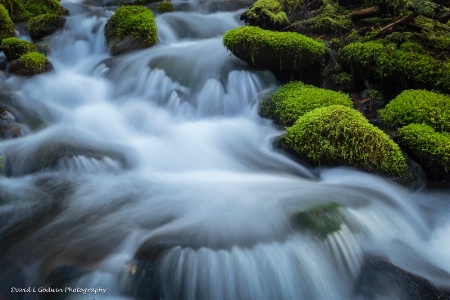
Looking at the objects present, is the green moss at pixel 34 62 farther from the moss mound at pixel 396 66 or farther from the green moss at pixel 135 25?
the moss mound at pixel 396 66

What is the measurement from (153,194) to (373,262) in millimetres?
2636

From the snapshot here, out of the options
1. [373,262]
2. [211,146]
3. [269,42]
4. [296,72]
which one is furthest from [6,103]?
[373,262]

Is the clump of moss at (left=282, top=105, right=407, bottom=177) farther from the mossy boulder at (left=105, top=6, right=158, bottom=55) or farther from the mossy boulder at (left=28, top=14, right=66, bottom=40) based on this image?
the mossy boulder at (left=28, top=14, right=66, bottom=40)

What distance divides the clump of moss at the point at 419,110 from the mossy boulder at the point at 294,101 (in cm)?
63

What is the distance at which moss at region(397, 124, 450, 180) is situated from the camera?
187 inches

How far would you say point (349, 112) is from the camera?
5.04 m

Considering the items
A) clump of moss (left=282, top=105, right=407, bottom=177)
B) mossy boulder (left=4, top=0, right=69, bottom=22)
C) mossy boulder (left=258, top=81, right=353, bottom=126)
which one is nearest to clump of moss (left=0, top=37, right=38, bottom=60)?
mossy boulder (left=4, top=0, right=69, bottom=22)

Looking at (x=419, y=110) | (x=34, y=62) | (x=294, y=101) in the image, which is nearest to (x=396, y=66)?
(x=419, y=110)

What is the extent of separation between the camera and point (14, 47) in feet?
26.3

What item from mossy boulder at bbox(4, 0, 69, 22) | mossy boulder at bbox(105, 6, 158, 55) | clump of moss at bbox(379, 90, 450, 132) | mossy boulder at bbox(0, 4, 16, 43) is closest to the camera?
clump of moss at bbox(379, 90, 450, 132)

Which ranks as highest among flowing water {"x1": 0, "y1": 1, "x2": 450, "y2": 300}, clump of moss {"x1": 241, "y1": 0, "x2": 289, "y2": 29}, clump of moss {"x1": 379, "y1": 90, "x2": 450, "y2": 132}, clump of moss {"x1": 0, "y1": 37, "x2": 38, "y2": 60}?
clump of moss {"x1": 241, "y1": 0, "x2": 289, "y2": 29}

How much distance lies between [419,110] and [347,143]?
1241mm

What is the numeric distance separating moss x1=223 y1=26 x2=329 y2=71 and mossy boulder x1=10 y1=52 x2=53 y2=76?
4.14 m

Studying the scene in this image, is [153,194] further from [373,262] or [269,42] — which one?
[269,42]
